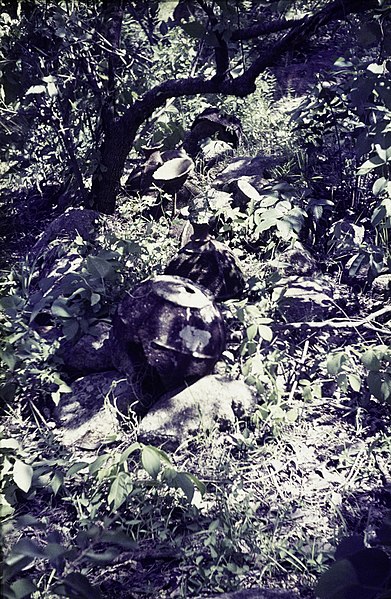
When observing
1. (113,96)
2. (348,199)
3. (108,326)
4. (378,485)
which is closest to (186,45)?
(113,96)

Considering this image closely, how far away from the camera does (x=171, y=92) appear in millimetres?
3771

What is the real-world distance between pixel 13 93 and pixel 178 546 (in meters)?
2.29

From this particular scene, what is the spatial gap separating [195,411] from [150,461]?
76 cm

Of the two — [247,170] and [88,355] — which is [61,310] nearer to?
[88,355]

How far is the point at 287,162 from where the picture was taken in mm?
4223

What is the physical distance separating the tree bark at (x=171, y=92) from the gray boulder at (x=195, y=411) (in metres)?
1.61

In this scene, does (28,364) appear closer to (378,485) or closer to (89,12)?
(378,485)

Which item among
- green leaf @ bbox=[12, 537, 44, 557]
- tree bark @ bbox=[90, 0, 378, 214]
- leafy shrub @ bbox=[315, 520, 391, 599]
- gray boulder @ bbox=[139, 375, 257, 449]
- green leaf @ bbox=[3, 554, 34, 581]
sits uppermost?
tree bark @ bbox=[90, 0, 378, 214]

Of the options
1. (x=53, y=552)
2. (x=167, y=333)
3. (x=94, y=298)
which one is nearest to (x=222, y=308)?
(x=167, y=333)

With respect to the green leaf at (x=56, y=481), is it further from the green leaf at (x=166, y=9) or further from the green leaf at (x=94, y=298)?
the green leaf at (x=166, y=9)

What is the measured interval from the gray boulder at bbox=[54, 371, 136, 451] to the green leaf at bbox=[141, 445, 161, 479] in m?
0.66

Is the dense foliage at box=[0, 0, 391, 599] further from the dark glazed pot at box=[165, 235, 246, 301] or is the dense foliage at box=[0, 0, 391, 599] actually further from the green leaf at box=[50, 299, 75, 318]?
the dark glazed pot at box=[165, 235, 246, 301]

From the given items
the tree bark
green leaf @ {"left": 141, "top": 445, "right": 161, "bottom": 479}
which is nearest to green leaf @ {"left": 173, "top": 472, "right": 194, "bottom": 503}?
green leaf @ {"left": 141, "top": 445, "right": 161, "bottom": 479}

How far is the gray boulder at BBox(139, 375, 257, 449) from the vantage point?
2545mm
